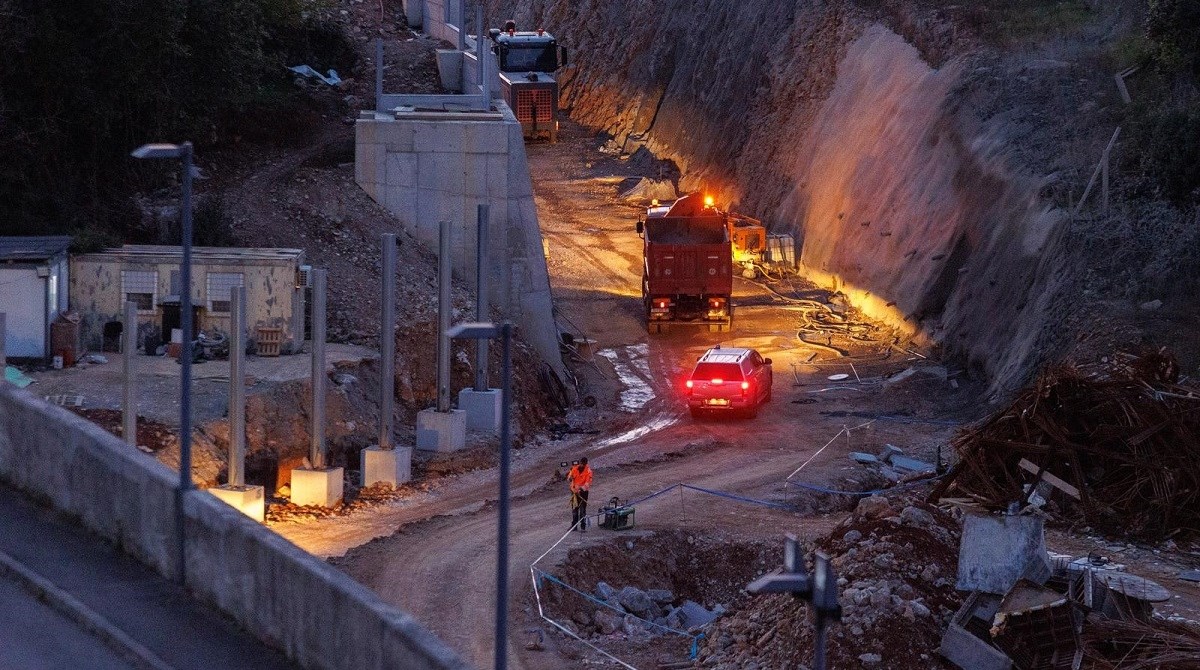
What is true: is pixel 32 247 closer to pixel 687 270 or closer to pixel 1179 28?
pixel 687 270

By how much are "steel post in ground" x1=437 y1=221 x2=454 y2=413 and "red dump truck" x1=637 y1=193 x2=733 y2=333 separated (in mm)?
11805

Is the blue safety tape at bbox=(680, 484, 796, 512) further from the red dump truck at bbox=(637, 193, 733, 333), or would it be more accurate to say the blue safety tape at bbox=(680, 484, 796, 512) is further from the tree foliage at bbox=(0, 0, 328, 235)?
the tree foliage at bbox=(0, 0, 328, 235)

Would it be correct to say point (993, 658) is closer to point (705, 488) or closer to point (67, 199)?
Result: point (705, 488)

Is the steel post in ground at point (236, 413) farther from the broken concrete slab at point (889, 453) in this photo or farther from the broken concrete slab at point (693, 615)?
the broken concrete slab at point (889, 453)

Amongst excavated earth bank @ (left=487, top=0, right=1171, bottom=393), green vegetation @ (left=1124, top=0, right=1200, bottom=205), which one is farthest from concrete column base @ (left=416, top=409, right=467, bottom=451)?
green vegetation @ (left=1124, top=0, right=1200, bottom=205)

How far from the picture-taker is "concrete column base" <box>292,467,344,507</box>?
30531mm

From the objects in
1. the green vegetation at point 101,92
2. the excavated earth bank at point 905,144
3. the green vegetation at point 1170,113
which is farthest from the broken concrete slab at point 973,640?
the green vegetation at point 101,92

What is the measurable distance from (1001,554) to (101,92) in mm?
26415

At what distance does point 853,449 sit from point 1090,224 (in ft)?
28.1

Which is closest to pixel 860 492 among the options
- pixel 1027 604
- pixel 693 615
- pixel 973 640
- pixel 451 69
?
pixel 693 615

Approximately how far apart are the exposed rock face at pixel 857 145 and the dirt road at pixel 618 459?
2.69 m

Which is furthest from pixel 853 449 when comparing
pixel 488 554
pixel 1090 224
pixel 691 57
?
pixel 691 57

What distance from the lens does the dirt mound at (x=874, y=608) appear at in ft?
69.3

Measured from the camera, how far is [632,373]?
43312 millimetres
